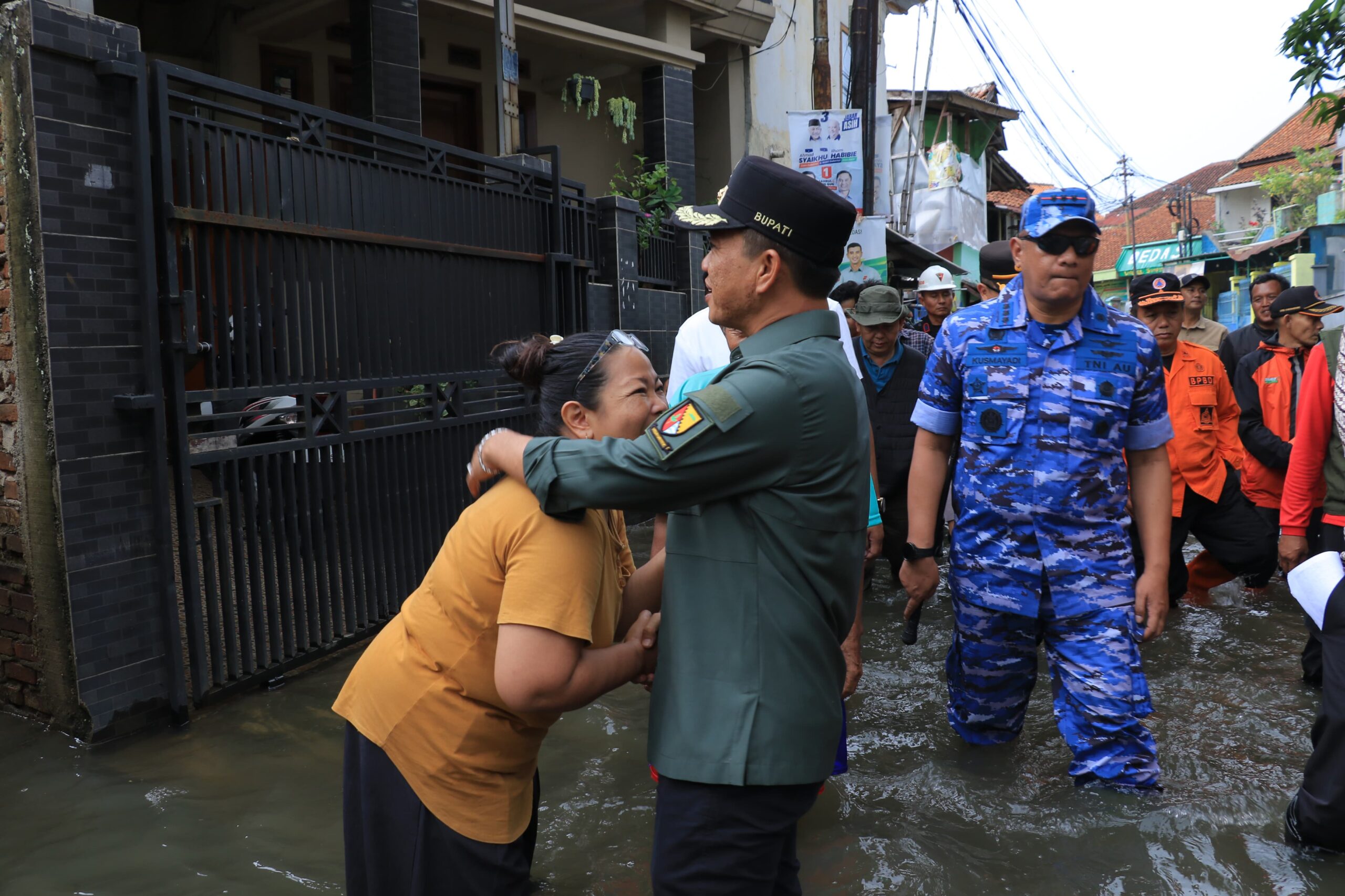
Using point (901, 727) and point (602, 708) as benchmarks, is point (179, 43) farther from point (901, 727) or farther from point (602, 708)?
point (901, 727)

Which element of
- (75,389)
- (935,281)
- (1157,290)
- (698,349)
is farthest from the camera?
(935,281)

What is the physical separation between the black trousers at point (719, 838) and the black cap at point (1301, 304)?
219 inches

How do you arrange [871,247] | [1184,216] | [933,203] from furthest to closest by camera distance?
[1184,216] < [933,203] < [871,247]

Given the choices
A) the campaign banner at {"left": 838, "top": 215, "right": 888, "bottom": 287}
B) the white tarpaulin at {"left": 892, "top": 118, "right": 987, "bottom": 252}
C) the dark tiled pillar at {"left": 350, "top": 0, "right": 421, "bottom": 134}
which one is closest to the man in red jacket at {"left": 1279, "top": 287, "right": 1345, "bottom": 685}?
the dark tiled pillar at {"left": 350, "top": 0, "right": 421, "bottom": 134}

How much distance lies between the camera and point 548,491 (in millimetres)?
1938

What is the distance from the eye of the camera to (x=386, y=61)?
9.06 meters

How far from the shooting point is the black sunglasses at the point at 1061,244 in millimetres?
3469

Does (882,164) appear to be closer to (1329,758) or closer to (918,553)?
(918,553)

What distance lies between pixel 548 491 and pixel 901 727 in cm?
315

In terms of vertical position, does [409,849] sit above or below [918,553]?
below

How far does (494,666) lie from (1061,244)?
2.42 meters

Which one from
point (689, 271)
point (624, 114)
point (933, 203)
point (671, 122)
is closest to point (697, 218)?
point (689, 271)

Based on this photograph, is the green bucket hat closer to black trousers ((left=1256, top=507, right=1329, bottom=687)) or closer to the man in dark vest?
the man in dark vest

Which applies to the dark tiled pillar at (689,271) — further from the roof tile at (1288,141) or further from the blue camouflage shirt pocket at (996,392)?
the roof tile at (1288,141)
